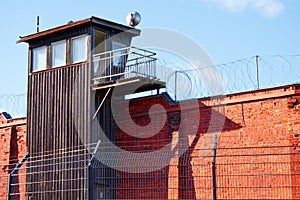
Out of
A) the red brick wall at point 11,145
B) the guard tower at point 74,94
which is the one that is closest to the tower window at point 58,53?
the guard tower at point 74,94

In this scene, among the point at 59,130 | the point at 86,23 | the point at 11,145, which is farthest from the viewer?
the point at 11,145

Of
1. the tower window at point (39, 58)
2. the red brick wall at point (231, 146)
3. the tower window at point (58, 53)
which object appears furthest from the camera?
the tower window at point (39, 58)

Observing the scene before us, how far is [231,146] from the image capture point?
49.8 ft

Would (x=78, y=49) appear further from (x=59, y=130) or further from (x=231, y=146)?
(x=231, y=146)

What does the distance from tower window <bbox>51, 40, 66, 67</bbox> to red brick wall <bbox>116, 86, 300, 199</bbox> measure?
9.59ft

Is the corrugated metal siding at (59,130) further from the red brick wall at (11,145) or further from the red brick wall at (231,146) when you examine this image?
the red brick wall at (11,145)

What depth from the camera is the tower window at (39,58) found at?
60.8 feet

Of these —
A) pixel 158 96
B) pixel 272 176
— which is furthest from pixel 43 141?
pixel 272 176

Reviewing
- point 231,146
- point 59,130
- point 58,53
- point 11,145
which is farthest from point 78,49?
point 231,146

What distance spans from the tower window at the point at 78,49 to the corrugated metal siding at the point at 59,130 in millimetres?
270

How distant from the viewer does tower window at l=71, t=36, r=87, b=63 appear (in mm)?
17547

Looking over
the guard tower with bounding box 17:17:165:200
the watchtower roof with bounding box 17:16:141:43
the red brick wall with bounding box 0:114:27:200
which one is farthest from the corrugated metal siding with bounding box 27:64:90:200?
the red brick wall with bounding box 0:114:27:200

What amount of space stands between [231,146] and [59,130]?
556cm

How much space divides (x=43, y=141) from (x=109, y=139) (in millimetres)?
2191
